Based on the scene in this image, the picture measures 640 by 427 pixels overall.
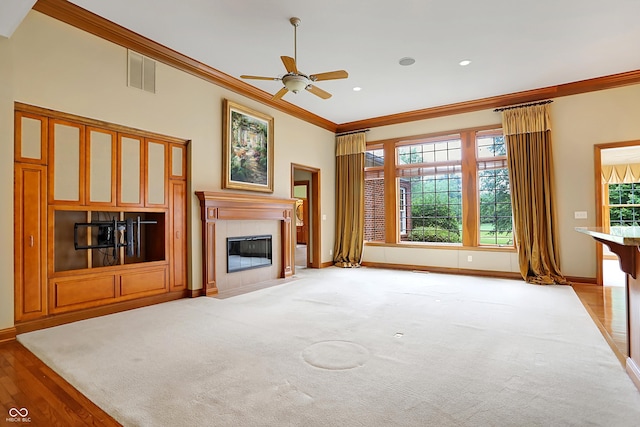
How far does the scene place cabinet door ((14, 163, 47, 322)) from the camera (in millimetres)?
3312

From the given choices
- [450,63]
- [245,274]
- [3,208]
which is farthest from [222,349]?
[450,63]

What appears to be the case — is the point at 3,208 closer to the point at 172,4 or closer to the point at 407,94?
the point at 172,4

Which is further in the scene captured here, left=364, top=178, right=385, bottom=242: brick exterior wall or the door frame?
left=364, top=178, right=385, bottom=242: brick exterior wall

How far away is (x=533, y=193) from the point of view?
598 centimetres

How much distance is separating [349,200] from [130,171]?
484 cm

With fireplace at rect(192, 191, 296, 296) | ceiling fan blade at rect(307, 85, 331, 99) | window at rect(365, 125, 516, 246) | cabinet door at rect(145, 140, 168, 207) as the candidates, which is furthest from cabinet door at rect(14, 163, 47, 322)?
Result: window at rect(365, 125, 516, 246)

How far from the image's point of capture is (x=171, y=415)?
75.5 inches

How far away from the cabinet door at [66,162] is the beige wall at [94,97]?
0.22 metres

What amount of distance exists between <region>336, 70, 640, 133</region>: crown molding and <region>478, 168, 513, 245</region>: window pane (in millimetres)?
1291

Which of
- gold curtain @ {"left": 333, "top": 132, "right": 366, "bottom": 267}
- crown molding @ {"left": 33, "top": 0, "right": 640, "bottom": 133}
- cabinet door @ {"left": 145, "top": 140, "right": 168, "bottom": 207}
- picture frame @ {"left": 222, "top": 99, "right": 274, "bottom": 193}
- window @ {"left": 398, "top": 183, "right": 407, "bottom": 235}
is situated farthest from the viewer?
gold curtain @ {"left": 333, "top": 132, "right": 366, "bottom": 267}

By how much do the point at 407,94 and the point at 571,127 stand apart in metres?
2.87

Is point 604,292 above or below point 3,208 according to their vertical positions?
below

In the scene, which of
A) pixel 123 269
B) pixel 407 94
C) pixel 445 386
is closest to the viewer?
pixel 445 386

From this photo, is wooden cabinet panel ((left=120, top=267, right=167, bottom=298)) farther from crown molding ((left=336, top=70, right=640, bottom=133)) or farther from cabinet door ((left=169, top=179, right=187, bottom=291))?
crown molding ((left=336, top=70, right=640, bottom=133))
